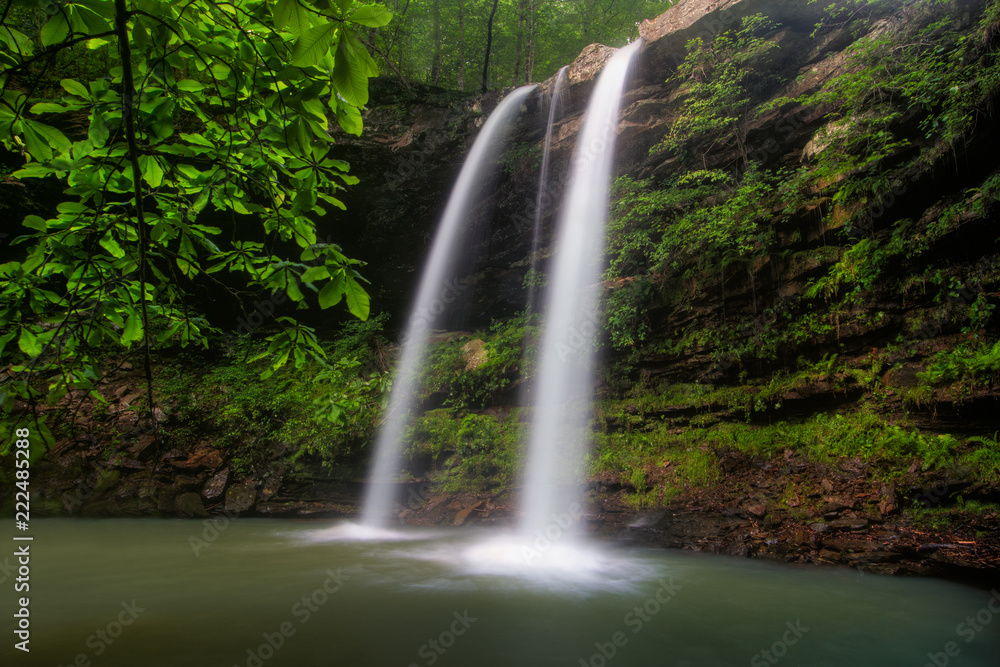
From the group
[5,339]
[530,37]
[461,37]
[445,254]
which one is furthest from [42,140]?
[461,37]

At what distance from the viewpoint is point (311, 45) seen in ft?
3.97

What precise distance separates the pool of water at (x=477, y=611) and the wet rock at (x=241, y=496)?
7.23ft

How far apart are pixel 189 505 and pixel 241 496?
0.80 metres

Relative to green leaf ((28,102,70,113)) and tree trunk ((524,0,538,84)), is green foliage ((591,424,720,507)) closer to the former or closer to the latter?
green leaf ((28,102,70,113))

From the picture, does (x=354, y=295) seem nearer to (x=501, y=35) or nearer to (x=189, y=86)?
(x=189, y=86)

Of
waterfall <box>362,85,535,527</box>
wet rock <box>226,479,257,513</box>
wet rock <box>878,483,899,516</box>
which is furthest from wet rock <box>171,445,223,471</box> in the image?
wet rock <box>878,483,899,516</box>

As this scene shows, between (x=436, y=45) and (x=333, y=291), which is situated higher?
(x=436, y=45)

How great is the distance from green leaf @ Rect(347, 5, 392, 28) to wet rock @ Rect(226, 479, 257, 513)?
8510mm

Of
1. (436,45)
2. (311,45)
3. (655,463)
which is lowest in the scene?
(655,463)

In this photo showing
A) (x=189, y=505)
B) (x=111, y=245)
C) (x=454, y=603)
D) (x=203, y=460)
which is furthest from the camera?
(x=203, y=460)

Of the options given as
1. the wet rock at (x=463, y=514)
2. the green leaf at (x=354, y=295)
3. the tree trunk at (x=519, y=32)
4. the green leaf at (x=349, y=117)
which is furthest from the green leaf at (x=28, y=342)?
the tree trunk at (x=519, y=32)

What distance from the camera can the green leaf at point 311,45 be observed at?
3.93 feet

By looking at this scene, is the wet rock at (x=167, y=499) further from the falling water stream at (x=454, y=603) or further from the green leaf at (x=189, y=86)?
the green leaf at (x=189, y=86)

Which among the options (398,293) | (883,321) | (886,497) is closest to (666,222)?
(883,321)
